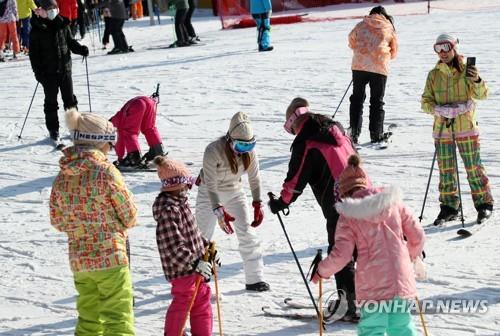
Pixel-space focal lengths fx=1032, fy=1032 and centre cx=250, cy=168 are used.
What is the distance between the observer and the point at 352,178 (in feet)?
17.8

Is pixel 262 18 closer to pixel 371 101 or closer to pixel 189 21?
pixel 189 21

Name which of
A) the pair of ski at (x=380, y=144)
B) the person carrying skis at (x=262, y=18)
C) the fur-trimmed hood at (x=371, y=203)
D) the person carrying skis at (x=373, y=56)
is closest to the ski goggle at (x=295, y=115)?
the fur-trimmed hood at (x=371, y=203)

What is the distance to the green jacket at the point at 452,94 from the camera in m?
8.50

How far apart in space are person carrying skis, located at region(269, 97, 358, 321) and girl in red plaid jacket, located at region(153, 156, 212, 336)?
3.00 ft

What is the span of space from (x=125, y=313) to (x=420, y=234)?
1.69m

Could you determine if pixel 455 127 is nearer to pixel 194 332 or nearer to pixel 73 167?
pixel 194 332

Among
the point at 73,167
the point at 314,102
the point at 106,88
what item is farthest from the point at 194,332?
the point at 106,88

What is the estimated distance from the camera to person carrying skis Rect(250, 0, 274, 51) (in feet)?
61.4

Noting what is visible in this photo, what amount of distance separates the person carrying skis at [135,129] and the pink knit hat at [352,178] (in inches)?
223

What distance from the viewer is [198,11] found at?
29406 millimetres

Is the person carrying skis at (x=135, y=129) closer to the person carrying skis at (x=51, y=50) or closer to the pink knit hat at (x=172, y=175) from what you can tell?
the person carrying skis at (x=51, y=50)

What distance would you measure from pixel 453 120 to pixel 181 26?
12813mm

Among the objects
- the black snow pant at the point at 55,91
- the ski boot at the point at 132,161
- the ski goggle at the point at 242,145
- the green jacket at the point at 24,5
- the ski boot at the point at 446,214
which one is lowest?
the ski boot at the point at 446,214

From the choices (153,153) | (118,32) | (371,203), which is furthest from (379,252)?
(118,32)
